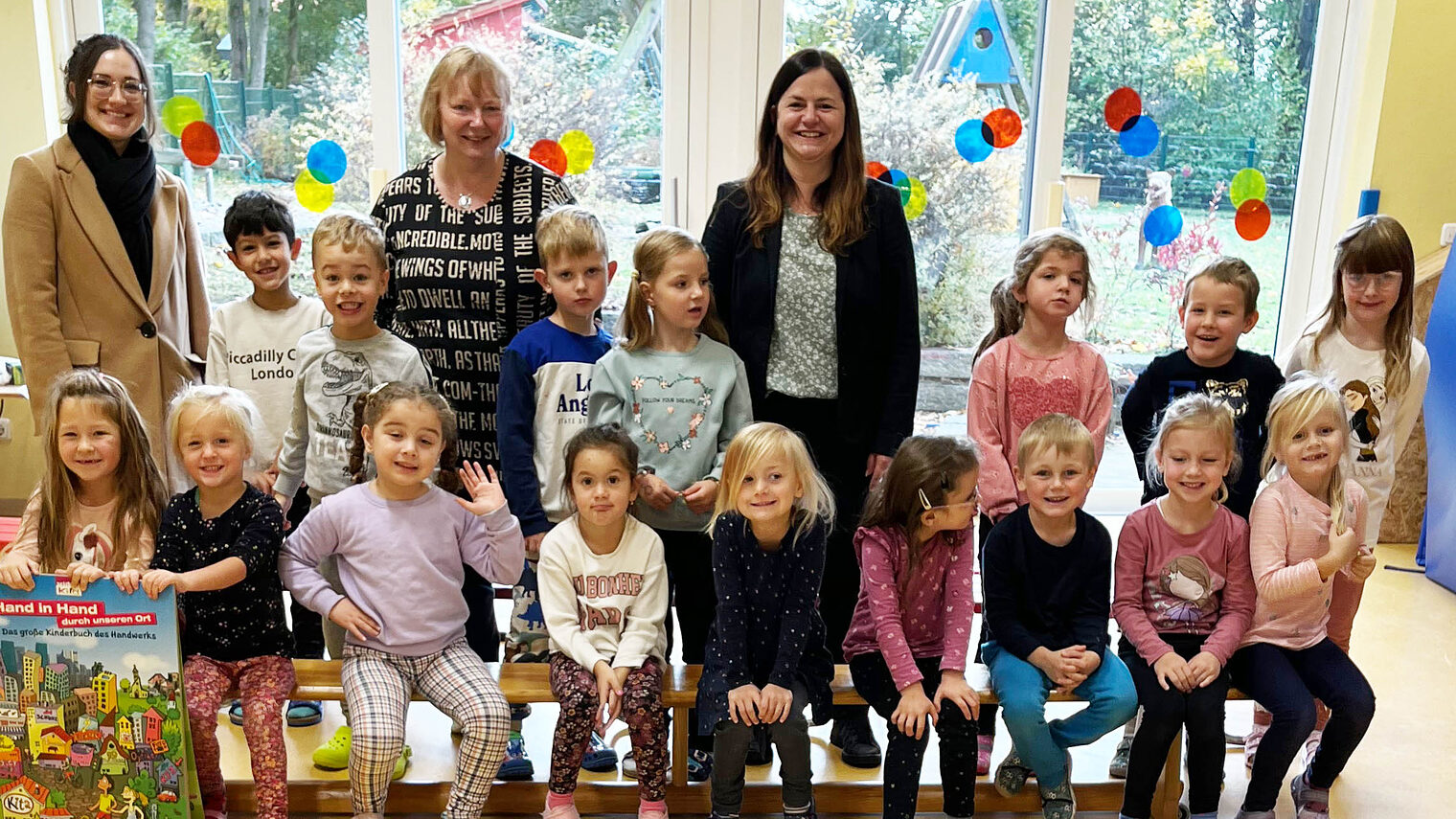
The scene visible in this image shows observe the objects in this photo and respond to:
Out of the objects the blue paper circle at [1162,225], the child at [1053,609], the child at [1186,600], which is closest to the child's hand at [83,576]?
the child at [1053,609]

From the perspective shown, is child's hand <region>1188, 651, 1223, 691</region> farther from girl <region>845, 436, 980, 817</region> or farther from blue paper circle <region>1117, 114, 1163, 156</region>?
blue paper circle <region>1117, 114, 1163, 156</region>

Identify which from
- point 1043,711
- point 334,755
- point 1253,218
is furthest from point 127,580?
point 1253,218

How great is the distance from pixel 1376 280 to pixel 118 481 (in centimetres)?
267

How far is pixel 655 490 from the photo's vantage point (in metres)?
2.27

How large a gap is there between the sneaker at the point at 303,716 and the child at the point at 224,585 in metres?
0.45

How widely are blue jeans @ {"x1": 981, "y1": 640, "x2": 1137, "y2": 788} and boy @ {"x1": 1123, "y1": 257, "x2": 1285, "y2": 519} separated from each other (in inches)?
21.1

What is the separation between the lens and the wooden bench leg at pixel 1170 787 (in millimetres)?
2291

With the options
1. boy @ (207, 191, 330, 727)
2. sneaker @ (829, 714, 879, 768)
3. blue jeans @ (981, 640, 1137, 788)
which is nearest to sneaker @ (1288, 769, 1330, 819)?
blue jeans @ (981, 640, 1137, 788)

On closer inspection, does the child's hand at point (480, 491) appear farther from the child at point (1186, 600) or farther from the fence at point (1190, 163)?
the fence at point (1190, 163)

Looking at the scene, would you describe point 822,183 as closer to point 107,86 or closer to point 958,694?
point 958,694

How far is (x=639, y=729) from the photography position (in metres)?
2.17

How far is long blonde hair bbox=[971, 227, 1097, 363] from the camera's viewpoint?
2420 mm

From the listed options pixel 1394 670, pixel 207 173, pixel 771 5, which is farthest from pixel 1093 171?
pixel 207 173

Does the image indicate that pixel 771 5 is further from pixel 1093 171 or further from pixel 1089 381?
pixel 1089 381
